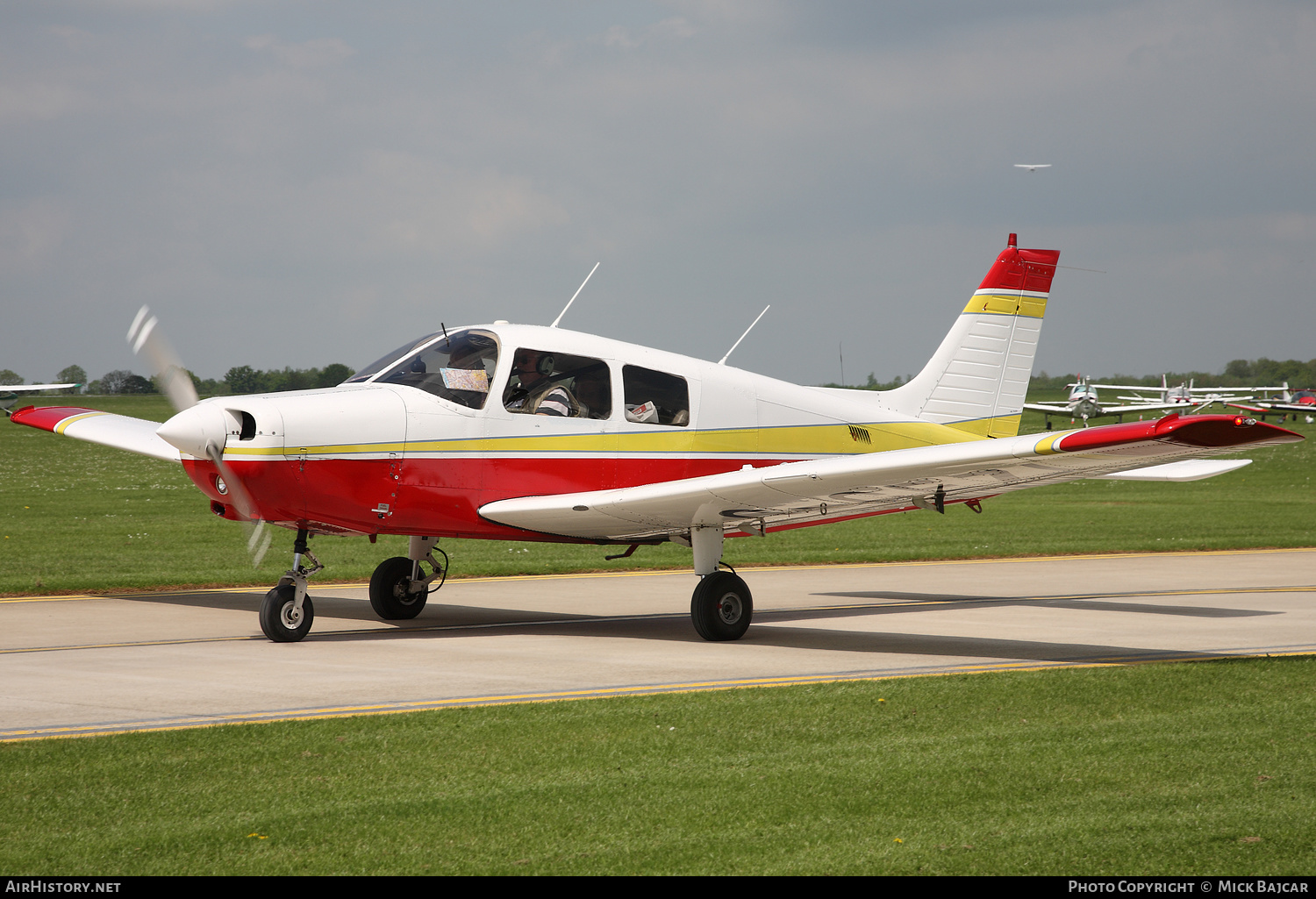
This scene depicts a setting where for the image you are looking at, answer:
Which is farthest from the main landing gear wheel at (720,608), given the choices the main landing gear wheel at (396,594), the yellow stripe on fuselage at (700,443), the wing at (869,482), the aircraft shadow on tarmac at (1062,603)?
the main landing gear wheel at (396,594)

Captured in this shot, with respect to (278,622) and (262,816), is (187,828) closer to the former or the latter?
(262,816)

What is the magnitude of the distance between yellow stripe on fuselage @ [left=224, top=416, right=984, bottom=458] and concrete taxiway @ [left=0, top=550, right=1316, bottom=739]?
66.2 inches

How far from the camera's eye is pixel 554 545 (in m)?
20.5

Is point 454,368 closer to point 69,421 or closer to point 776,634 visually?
point 776,634

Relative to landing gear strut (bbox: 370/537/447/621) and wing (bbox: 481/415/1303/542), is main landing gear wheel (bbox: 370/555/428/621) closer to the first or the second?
landing gear strut (bbox: 370/537/447/621)

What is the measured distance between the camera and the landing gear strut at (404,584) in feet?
39.8

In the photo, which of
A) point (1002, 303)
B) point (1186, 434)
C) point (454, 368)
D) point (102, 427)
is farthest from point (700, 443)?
point (102, 427)

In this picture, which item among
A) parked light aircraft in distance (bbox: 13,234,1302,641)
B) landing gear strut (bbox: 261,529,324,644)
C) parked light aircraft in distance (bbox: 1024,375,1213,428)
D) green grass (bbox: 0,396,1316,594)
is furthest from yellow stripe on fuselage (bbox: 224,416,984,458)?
parked light aircraft in distance (bbox: 1024,375,1213,428)

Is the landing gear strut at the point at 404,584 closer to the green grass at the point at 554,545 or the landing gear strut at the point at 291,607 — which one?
the landing gear strut at the point at 291,607

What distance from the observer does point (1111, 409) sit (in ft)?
249

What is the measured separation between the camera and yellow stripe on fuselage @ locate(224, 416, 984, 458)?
10133 millimetres

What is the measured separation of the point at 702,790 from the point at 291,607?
579 centimetres

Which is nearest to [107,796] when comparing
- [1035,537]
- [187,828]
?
[187,828]

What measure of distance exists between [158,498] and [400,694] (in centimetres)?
2311
